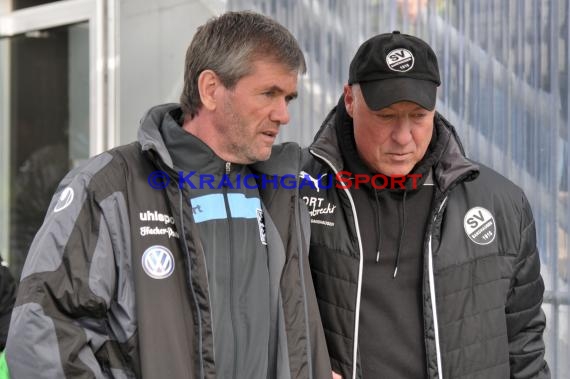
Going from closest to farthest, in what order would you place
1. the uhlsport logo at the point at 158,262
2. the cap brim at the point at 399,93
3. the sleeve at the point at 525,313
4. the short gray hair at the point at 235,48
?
the uhlsport logo at the point at 158,262 → the short gray hair at the point at 235,48 → the cap brim at the point at 399,93 → the sleeve at the point at 525,313

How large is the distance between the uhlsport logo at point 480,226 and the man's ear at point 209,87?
2.93 ft

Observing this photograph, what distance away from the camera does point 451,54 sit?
397 centimetres

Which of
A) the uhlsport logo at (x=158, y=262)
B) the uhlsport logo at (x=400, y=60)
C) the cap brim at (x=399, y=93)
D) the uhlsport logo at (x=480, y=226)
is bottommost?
the uhlsport logo at (x=158, y=262)

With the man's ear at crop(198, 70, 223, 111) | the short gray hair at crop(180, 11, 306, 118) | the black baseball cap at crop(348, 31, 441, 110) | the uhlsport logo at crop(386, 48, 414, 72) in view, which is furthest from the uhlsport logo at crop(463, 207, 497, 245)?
the man's ear at crop(198, 70, 223, 111)

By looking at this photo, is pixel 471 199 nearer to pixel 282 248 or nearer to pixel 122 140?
pixel 282 248

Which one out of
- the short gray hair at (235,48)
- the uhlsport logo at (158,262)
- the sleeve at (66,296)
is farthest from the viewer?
the short gray hair at (235,48)

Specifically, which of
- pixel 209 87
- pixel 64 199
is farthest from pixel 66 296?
pixel 209 87

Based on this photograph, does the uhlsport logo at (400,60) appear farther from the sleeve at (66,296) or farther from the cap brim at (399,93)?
the sleeve at (66,296)

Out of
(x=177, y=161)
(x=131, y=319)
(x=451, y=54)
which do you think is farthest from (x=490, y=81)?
(x=131, y=319)

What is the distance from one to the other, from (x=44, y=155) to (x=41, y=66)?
72cm

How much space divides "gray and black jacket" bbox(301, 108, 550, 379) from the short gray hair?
1.30 ft

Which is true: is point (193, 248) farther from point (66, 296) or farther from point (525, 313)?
point (525, 313)

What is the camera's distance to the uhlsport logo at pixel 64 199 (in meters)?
2.37

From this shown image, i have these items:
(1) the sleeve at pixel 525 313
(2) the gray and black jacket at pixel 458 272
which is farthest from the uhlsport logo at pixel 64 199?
(1) the sleeve at pixel 525 313
